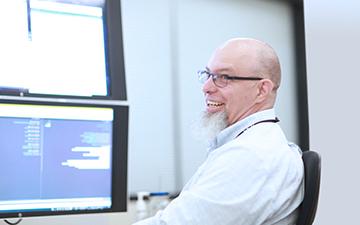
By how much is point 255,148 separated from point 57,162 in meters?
0.68

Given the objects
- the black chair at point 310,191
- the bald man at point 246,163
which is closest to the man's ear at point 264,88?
the bald man at point 246,163

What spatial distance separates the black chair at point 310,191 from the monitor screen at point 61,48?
0.76 m

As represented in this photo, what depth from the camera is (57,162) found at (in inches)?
63.6

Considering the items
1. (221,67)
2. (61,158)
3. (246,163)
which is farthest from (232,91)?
(61,158)

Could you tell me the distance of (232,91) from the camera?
1438 millimetres

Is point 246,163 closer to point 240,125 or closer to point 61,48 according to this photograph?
point 240,125

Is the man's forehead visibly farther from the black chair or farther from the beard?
the black chair

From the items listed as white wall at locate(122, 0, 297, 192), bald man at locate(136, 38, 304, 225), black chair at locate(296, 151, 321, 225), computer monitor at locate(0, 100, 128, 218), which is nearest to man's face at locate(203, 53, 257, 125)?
bald man at locate(136, 38, 304, 225)

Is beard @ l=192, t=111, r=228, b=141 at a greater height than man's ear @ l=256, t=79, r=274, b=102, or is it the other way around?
man's ear @ l=256, t=79, r=274, b=102

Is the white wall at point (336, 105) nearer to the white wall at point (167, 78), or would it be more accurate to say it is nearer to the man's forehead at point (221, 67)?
the white wall at point (167, 78)

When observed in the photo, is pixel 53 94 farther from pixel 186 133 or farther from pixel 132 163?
pixel 186 133

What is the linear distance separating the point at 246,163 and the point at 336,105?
1237 millimetres

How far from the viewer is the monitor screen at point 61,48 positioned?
1630 millimetres

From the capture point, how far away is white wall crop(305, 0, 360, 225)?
224 cm
